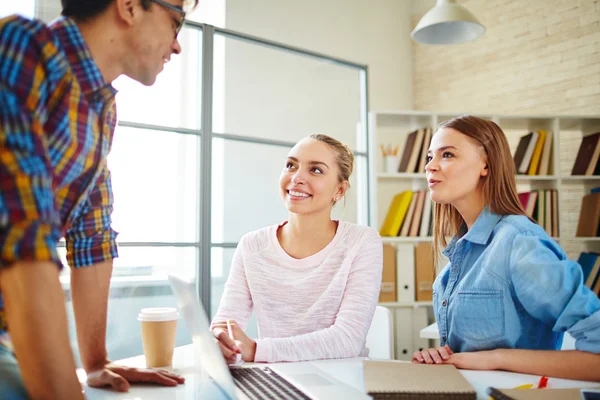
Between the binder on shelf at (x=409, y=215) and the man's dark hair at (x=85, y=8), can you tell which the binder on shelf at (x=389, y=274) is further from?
the man's dark hair at (x=85, y=8)

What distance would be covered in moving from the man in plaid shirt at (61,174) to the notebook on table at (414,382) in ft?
1.30

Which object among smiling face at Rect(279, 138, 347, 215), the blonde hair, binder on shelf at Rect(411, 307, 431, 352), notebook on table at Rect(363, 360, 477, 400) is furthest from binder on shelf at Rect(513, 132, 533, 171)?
notebook on table at Rect(363, 360, 477, 400)

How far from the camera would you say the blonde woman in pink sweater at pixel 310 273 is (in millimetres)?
1366

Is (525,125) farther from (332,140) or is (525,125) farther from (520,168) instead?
(332,140)

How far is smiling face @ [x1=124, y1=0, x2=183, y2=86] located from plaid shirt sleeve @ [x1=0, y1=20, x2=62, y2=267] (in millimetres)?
222

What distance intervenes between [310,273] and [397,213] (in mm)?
2285

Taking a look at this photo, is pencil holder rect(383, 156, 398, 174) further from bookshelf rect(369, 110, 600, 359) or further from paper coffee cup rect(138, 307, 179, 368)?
paper coffee cup rect(138, 307, 179, 368)

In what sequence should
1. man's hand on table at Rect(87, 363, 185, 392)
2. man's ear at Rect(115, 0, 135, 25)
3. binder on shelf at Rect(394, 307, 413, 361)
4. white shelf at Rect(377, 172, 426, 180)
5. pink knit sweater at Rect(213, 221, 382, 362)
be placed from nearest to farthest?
man's ear at Rect(115, 0, 135, 25) → man's hand on table at Rect(87, 363, 185, 392) → pink knit sweater at Rect(213, 221, 382, 362) → white shelf at Rect(377, 172, 426, 180) → binder on shelf at Rect(394, 307, 413, 361)

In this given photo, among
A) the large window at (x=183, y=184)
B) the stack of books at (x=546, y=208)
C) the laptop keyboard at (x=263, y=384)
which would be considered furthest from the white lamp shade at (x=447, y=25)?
the laptop keyboard at (x=263, y=384)

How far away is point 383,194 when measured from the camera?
5355 mm

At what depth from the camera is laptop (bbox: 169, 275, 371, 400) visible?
29.4 inches

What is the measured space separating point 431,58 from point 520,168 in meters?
2.33

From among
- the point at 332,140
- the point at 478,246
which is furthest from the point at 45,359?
the point at 332,140

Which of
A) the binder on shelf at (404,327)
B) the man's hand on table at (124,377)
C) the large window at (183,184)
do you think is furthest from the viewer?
the binder on shelf at (404,327)
